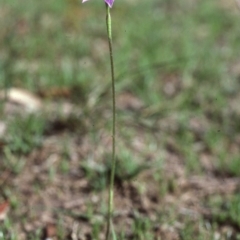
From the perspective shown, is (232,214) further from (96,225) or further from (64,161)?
(64,161)

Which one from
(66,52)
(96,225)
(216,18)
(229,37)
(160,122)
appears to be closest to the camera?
(96,225)

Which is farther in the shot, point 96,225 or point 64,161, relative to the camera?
point 64,161

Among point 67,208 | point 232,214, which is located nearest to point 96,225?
point 67,208

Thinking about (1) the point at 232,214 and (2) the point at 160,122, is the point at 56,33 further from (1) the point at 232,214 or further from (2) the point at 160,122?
(1) the point at 232,214

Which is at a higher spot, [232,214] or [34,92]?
[34,92]

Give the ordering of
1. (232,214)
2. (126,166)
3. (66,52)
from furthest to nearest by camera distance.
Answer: (66,52) < (126,166) < (232,214)

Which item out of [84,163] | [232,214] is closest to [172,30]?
[84,163]
